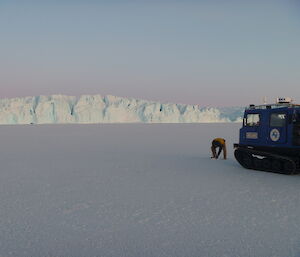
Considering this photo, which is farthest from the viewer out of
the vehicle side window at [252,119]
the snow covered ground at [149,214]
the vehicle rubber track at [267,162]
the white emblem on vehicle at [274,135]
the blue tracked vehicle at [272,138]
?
the vehicle side window at [252,119]

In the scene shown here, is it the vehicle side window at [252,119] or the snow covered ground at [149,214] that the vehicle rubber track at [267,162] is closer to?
the snow covered ground at [149,214]

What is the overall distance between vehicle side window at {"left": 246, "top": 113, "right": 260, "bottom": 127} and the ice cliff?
86.8 meters

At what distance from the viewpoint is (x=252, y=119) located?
38.5ft

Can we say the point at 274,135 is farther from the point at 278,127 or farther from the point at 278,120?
the point at 278,120

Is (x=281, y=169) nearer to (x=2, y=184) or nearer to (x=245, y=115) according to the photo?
(x=245, y=115)

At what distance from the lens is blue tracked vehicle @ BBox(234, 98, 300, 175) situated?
34.0 feet

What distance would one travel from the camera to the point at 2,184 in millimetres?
8688

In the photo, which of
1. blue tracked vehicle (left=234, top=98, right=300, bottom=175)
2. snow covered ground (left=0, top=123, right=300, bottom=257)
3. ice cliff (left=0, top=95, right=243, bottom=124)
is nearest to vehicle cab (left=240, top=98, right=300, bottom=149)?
blue tracked vehicle (left=234, top=98, right=300, bottom=175)

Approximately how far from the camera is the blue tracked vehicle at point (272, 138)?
1038 cm

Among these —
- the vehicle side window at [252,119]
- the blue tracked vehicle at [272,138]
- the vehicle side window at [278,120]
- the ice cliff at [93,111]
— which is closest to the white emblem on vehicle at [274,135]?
the blue tracked vehicle at [272,138]

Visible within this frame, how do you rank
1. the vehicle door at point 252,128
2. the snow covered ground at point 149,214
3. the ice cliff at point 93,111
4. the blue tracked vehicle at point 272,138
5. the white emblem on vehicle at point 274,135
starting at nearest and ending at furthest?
the snow covered ground at point 149,214 < the blue tracked vehicle at point 272,138 < the white emblem on vehicle at point 274,135 < the vehicle door at point 252,128 < the ice cliff at point 93,111

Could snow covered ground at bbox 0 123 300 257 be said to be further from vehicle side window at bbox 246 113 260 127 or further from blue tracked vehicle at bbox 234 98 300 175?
vehicle side window at bbox 246 113 260 127

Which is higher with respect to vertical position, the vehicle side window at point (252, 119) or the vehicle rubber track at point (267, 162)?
the vehicle side window at point (252, 119)

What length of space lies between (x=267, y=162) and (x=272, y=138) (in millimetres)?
820
